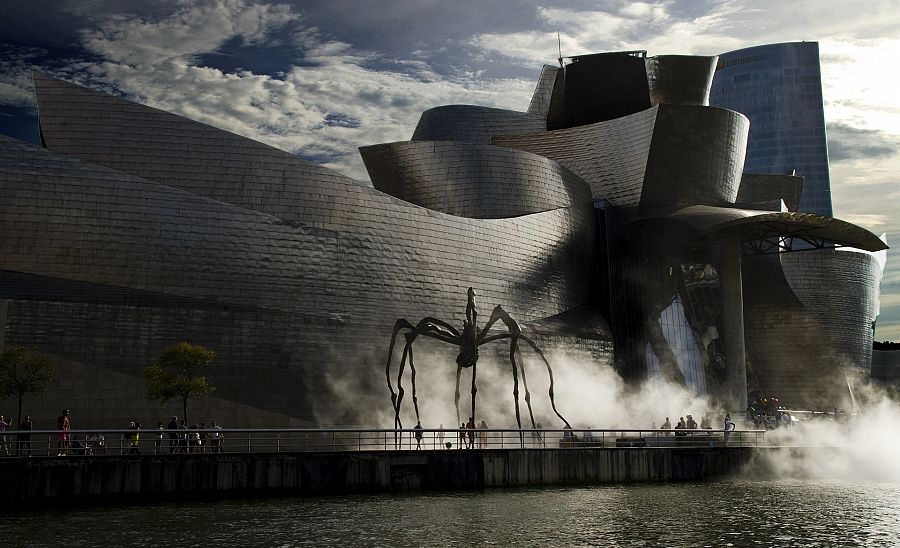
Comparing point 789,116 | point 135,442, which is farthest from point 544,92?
point 789,116

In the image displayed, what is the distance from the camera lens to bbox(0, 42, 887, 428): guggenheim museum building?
91.0 ft

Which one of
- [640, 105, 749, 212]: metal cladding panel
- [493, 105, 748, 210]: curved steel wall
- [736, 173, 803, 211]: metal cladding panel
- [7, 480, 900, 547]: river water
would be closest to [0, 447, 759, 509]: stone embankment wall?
[7, 480, 900, 547]: river water

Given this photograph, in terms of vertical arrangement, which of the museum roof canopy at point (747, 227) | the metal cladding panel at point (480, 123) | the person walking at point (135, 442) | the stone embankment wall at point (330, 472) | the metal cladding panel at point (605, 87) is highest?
the metal cladding panel at point (605, 87)

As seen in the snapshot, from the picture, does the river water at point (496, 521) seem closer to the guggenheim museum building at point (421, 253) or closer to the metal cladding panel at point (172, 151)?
the guggenheim museum building at point (421, 253)

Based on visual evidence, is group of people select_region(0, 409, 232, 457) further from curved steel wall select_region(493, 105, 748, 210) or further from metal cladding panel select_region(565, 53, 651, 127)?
metal cladding panel select_region(565, 53, 651, 127)

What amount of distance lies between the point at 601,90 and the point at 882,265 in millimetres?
19721

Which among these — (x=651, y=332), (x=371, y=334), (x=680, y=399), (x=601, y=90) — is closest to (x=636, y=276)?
(x=651, y=332)

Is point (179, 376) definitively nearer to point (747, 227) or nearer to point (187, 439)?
point (187, 439)

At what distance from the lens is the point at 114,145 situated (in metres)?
29.7

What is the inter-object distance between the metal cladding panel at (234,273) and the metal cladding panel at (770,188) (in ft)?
81.9

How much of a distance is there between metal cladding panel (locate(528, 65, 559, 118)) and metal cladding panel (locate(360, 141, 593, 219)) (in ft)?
33.5

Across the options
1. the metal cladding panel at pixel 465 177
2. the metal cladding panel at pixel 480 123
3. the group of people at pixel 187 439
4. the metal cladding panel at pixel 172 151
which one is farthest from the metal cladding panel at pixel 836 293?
the group of people at pixel 187 439

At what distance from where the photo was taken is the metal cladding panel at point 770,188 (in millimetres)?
55188

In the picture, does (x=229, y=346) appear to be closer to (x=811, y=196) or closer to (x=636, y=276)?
(x=636, y=276)
